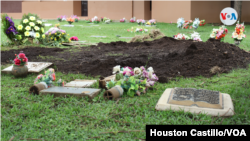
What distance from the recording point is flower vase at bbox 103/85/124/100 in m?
3.53

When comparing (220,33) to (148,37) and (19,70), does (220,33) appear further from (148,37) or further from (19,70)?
(19,70)

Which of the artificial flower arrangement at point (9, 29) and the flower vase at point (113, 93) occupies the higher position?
the artificial flower arrangement at point (9, 29)

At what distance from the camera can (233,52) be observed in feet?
19.9

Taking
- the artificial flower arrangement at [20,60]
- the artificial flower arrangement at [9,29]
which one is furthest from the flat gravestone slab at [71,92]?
the artificial flower arrangement at [9,29]

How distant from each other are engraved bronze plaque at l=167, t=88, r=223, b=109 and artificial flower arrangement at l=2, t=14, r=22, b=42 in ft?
23.5

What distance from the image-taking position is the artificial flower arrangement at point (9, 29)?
862cm

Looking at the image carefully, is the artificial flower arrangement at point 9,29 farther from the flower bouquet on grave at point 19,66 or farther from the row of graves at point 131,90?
the flower bouquet on grave at point 19,66

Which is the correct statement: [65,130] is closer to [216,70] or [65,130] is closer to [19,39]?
[216,70]

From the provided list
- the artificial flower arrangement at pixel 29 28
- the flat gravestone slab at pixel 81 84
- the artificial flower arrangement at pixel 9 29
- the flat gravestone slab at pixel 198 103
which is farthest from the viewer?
the artificial flower arrangement at pixel 29 28

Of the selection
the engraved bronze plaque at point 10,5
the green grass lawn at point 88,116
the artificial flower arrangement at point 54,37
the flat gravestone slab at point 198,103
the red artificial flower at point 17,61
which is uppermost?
the engraved bronze plaque at point 10,5

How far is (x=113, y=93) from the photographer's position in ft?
11.5

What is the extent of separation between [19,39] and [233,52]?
23.3 ft

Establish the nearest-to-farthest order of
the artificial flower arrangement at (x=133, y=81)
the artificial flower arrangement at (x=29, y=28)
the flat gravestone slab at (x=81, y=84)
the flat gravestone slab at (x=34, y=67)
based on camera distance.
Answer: the artificial flower arrangement at (x=133, y=81) < the flat gravestone slab at (x=81, y=84) < the flat gravestone slab at (x=34, y=67) < the artificial flower arrangement at (x=29, y=28)

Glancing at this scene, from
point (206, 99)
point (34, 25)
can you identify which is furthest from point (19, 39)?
point (206, 99)
